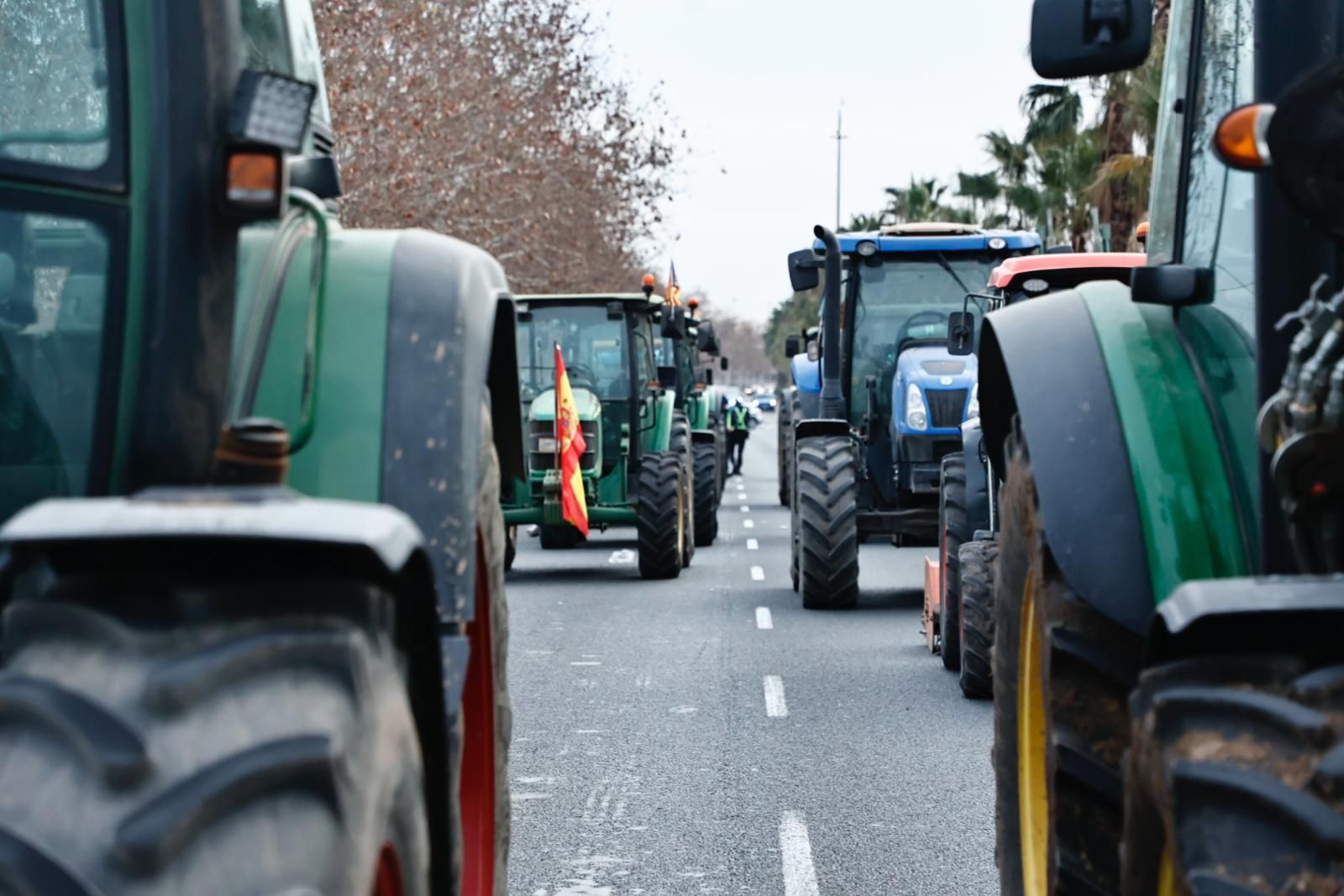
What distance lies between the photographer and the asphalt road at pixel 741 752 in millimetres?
7539

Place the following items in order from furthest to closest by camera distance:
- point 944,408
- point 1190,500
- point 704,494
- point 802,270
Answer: point 704,494 < point 944,408 < point 802,270 < point 1190,500

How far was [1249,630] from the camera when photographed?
118 inches

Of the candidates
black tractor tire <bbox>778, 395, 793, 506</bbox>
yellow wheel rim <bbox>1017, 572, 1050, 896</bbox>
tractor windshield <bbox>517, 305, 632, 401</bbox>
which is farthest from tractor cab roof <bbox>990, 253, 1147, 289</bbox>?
black tractor tire <bbox>778, 395, 793, 506</bbox>

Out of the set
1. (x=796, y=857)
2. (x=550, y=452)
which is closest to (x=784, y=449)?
A: (x=550, y=452)

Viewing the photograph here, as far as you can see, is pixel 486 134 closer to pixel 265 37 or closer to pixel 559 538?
pixel 559 538

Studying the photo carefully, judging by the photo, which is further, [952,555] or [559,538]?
[559,538]

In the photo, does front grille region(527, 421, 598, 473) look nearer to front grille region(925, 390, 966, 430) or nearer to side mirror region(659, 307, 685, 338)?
side mirror region(659, 307, 685, 338)

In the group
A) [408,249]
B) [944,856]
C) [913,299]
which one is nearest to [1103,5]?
Result: [408,249]

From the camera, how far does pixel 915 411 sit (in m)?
17.7

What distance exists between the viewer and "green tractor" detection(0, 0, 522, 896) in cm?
242

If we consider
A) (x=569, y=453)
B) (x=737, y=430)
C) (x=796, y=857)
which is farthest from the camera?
(x=737, y=430)

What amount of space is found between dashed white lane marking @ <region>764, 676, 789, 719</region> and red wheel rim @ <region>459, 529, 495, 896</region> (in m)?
6.75

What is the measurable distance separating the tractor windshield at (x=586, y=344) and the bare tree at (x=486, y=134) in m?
10.2

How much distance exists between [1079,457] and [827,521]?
1176 centimetres
